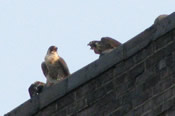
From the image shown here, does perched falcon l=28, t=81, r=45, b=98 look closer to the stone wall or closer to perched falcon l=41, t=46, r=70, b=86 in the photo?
perched falcon l=41, t=46, r=70, b=86

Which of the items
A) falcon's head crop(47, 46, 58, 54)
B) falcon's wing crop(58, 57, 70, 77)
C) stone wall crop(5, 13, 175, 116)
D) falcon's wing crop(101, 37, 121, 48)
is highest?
falcon's head crop(47, 46, 58, 54)

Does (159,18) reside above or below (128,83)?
above

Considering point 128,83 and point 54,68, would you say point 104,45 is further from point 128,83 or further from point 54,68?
point 128,83

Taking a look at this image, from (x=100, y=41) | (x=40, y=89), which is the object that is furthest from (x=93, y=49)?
A: (x=40, y=89)

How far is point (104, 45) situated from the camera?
27.2 meters

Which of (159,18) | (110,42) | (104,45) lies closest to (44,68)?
(104,45)

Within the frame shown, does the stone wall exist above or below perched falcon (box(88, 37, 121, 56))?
below

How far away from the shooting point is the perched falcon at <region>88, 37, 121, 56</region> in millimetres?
26925

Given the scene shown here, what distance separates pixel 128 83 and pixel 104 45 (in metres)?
4.77

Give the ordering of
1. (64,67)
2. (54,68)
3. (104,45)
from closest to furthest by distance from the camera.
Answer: (104,45), (64,67), (54,68)

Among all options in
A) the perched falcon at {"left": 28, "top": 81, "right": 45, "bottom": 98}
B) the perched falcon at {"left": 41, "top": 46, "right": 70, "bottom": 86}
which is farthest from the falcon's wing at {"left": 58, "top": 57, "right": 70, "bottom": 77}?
the perched falcon at {"left": 28, "top": 81, "right": 45, "bottom": 98}

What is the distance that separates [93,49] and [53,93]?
11.3 feet

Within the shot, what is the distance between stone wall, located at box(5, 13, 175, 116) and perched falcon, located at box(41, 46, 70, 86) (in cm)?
459

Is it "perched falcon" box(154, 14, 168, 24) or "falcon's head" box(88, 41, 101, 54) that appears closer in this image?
"perched falcon" box(154, 14, 168, 24)
